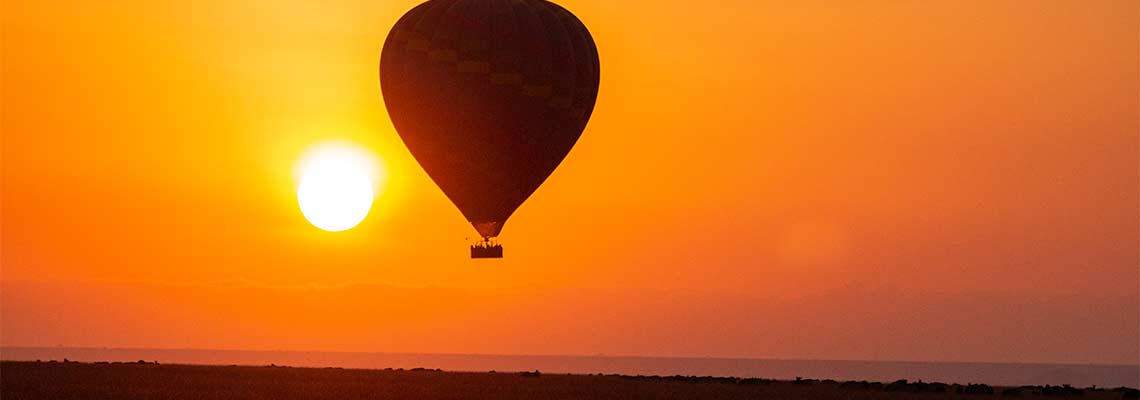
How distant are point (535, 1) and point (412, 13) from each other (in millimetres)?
4014

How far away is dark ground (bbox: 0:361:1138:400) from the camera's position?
54.8m

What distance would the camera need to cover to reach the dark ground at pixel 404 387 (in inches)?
2158

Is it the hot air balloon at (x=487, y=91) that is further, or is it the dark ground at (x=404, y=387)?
the hot air balloon at (x=487, y=91)

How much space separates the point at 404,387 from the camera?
5856cm

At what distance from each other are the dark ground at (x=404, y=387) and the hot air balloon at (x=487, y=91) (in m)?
5.47

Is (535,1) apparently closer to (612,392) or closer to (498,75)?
(498,75)

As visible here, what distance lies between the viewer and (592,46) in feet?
194

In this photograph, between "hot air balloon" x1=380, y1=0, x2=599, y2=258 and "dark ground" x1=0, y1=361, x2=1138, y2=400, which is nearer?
"dark ground" x1=0, y1=361, x2=1138, y2=400

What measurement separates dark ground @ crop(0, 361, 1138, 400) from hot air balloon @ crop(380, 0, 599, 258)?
215 inches

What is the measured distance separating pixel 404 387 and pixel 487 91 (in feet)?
33.0

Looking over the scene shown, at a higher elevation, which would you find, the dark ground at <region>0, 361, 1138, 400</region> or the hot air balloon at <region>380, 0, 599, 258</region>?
the hot air balloon at <region>380, 0, 599, 258</region>

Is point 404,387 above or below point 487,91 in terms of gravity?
below

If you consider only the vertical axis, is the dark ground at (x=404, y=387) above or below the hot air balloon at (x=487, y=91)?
below

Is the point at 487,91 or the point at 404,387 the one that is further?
the point at 404,387
